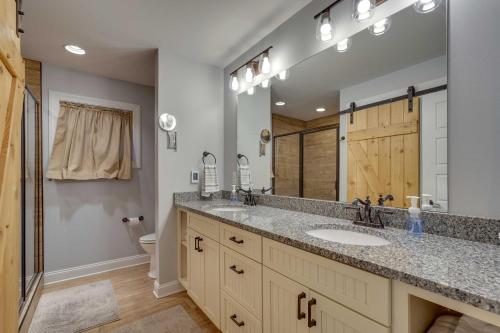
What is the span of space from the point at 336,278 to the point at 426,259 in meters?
0.30

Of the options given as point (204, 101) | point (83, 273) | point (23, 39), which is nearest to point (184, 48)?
point (204, 101)

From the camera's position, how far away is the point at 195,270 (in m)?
1.94

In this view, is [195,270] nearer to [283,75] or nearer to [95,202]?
[95,202]

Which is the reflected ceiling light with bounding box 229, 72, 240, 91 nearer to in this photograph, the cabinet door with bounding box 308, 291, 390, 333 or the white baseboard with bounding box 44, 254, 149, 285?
the cabinet door with bounding box 308, 291, 390, 333

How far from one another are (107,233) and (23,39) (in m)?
2.07

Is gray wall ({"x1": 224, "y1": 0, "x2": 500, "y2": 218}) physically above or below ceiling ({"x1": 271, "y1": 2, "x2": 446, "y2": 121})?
below

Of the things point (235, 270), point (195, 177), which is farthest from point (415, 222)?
point (195, 177)

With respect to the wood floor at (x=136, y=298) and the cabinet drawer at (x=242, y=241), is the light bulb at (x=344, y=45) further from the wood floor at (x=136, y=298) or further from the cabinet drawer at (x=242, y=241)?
the wood floor at (x=136, y=298)

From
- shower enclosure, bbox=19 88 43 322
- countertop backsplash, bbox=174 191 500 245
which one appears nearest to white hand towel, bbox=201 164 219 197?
countertop backsplash, bbox=174 191 500 245

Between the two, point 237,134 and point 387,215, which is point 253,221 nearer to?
point 387,215

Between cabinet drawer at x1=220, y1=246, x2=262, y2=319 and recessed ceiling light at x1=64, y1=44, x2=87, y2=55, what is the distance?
7.47 ft

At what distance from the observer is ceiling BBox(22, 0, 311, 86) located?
169cm

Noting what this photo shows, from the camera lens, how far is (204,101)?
256 cm

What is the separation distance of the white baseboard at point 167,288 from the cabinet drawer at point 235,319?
0.91 metres
